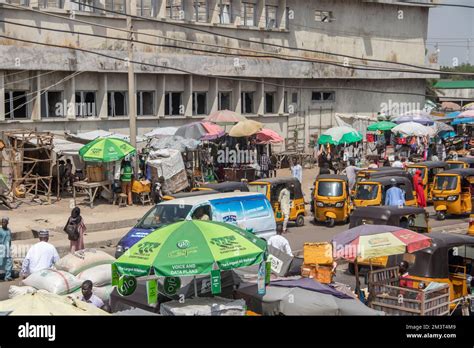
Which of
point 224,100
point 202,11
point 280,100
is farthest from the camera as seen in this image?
point 280,100

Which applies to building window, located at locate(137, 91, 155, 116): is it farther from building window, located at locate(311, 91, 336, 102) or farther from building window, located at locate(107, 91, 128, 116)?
building window, located at locate(311, 91, 336, 102)

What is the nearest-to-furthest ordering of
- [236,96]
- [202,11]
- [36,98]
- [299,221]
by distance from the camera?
[299,221], [36,98], [202,11], [236,96]

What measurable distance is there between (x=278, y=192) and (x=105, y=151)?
19.9 feet

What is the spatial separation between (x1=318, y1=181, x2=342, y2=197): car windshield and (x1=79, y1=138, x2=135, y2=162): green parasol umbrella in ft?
21.5

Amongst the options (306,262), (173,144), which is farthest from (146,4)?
(306,262)

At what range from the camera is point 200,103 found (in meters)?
37.7

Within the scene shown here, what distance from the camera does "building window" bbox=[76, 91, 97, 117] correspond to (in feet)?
106

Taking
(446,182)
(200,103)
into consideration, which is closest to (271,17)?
(200,103)

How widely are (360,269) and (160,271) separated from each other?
7297 millimetres

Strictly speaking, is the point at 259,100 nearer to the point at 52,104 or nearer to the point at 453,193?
the point at 52,104

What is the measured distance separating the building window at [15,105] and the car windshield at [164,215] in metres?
13.0

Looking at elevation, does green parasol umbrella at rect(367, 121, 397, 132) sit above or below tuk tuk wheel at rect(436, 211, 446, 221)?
above

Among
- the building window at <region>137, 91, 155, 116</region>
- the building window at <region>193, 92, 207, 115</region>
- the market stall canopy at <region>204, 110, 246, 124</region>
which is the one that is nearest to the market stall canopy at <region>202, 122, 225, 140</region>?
the market stall canopy at <region>204, 110, 246, 124</region>
